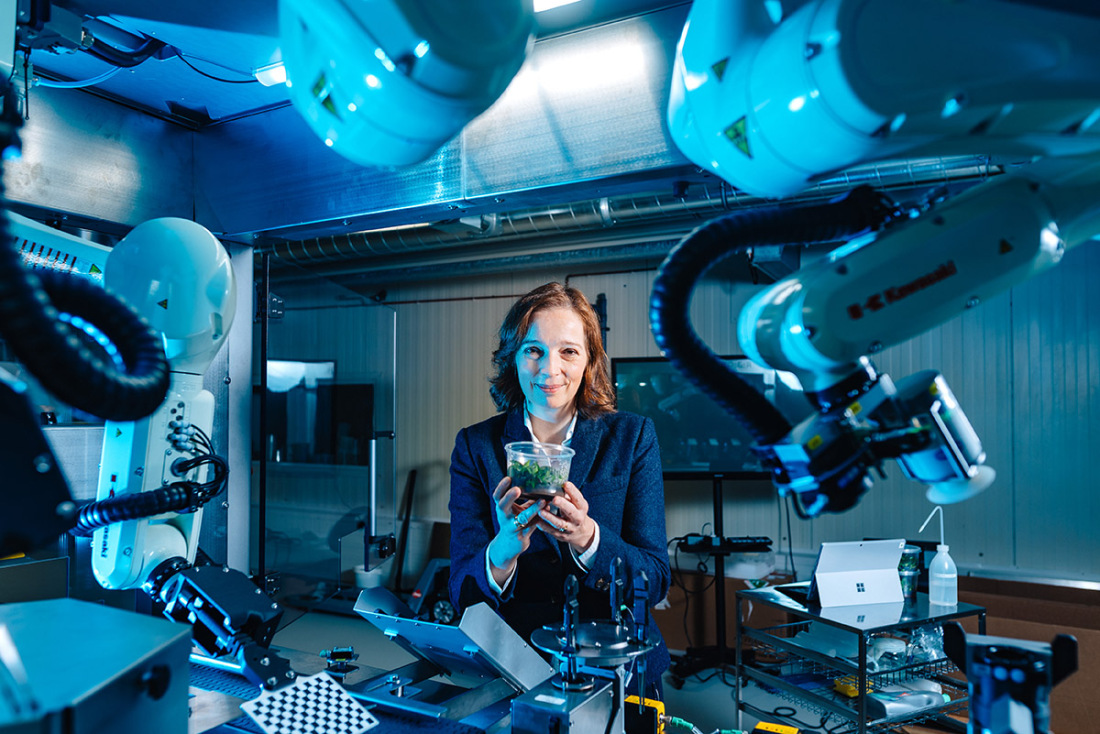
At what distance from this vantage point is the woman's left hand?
57.1 inches

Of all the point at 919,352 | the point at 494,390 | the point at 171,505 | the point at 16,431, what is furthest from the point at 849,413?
the point at 919,352

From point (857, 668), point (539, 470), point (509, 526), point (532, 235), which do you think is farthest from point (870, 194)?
point (532, 235)

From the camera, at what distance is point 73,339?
53cm

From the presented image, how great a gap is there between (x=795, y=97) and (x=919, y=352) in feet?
14.4

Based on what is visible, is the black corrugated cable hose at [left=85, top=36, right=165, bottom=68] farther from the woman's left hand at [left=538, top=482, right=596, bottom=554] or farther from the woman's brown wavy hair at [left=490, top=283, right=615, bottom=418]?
the woman's left hand at [left=538, top=482, right=596, bottom=554]

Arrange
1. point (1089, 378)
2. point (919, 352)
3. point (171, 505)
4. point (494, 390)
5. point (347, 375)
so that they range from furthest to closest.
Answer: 1. point (347, 375)
2. point (919, 352)
3. point (1089, 378)
4. point (494, 390)
5. point (171, 505)

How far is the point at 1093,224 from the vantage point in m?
0.69

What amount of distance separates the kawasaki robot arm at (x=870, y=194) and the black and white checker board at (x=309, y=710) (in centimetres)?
84

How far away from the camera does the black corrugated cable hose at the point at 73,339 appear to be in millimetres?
480

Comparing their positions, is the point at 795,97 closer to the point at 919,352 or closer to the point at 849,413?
the point at 849,413

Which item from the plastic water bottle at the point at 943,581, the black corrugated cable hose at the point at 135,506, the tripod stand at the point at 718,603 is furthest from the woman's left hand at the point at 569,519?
the tripod stand at the point at 718,603

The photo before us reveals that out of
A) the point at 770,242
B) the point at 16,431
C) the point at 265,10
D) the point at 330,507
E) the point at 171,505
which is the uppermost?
the point at 265,10

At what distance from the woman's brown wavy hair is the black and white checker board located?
36.7 inches

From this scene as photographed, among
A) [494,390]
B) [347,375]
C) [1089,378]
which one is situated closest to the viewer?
[494,390]
